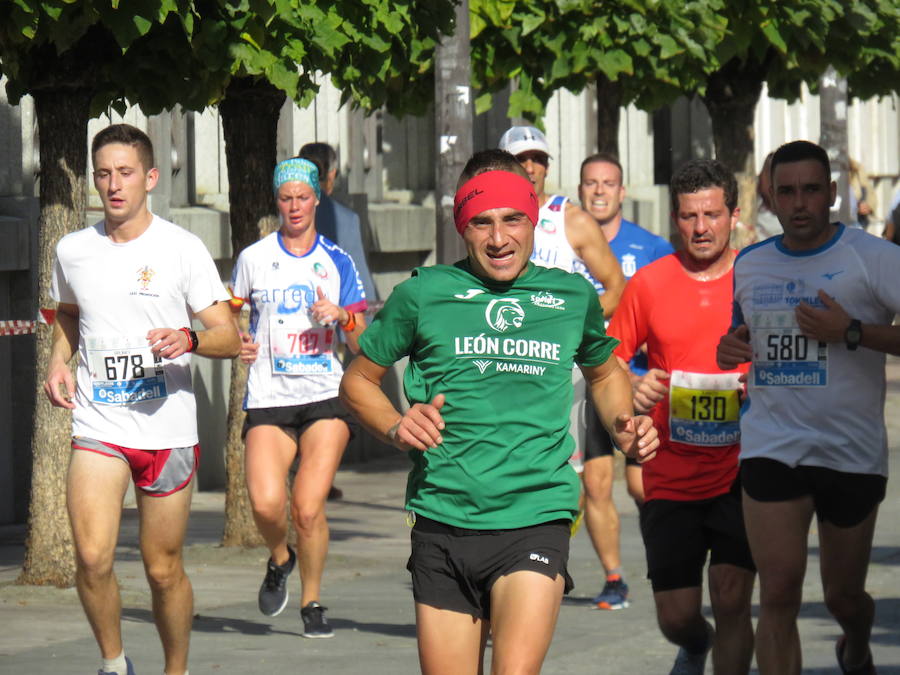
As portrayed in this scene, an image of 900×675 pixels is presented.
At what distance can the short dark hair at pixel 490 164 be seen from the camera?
582cm

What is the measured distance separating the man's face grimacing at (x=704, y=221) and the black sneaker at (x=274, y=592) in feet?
9.08

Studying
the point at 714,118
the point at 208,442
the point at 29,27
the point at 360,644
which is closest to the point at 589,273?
the point at 360,644

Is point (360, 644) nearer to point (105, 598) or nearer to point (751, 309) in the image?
point (105, 598)

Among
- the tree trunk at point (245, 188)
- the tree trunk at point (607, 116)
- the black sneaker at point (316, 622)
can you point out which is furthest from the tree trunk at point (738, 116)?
the black sneaker at point (316, 622)

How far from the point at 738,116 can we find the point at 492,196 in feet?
36.1

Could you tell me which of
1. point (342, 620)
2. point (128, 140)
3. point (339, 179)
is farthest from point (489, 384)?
point (339, 179)

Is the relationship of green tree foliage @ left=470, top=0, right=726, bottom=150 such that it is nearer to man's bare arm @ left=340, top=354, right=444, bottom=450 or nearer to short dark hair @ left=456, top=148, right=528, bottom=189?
short dark hair @ left=456, top=148, right=528, bottom=189

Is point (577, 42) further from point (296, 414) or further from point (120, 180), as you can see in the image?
point (120, 180)

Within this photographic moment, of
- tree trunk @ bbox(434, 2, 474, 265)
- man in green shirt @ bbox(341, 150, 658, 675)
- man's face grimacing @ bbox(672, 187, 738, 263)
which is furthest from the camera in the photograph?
tree trunk @ bbox(434, 2, 474, 265)

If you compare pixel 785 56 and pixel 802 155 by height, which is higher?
pixel 785 56

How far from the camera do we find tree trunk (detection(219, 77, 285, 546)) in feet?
36.6

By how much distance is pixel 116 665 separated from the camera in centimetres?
700

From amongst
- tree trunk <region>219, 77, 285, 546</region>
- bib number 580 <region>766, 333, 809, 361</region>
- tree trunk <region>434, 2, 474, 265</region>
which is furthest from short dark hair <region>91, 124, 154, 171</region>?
tree trunk <region>219, 77, 285, 546</region>

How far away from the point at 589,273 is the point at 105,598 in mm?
3349
